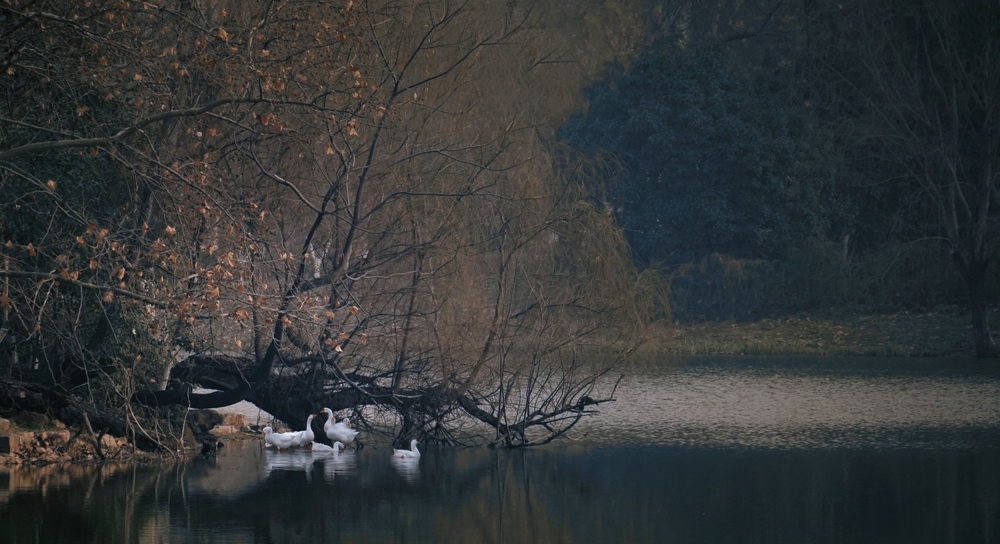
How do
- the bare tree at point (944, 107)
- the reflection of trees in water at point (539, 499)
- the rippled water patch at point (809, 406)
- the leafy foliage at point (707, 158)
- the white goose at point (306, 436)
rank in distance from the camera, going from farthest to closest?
the leafy foliage at point (707, 158) → the bare tree at point (944, 107) → the rippled water patch at point (809, 406) → the white goose at point (306, 436) → the reflection of trees in water at point (539, 499)

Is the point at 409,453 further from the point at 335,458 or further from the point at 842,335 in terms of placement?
the point at 842,335

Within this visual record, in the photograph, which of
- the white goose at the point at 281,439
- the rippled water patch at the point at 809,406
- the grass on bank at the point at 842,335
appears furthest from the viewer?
the grass on bank at the point at 842,335

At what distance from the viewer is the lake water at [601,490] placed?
416 inches

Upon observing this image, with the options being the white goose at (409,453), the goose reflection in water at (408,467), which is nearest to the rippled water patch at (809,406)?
the white goose at (409,453)

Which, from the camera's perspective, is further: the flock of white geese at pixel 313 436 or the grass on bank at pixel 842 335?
the grass on bank at pixel 842 335

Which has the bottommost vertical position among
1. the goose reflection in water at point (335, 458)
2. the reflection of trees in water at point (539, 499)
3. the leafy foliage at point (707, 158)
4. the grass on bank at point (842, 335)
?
the reflection of trees in water at point (539, 499)

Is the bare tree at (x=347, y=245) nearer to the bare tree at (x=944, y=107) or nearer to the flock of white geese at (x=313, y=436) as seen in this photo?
the flock of white geese at (x=313, y=436)

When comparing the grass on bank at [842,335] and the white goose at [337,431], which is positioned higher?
the grass on bank at [842,335]

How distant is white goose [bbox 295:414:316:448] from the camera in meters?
15.4

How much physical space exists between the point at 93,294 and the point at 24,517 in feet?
11.4

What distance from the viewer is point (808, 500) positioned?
12.2 metres

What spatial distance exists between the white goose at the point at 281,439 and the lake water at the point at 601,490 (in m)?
0.19

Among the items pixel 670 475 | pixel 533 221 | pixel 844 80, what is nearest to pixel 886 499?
pixel 670 475

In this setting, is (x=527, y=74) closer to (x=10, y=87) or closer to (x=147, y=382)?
(x=147, y=382)
